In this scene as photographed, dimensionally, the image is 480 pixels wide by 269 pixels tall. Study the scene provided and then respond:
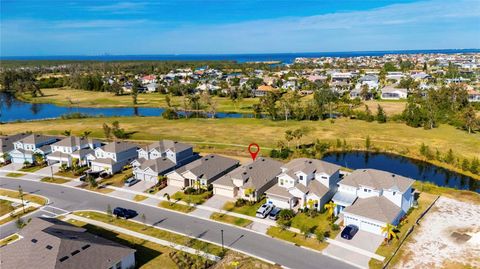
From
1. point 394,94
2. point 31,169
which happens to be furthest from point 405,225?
point 394,94

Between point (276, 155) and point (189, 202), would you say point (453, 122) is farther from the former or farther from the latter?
point (189, 202)

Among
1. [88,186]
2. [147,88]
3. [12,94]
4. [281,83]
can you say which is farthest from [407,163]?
[12,94]

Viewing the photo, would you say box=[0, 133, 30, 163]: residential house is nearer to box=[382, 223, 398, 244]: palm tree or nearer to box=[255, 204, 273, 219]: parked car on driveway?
box=[255, 204, 273, 219]: parked car on driveway

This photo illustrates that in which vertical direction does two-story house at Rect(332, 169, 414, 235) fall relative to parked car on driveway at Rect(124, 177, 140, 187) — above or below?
above

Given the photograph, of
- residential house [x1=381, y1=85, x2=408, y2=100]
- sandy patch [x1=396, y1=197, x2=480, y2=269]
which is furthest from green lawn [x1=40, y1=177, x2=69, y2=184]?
residential house [x1=381, y1=85, x2=408, y2=100]

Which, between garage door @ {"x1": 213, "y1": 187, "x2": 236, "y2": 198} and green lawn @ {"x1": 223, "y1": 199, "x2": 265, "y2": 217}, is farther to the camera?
garage door @ {"x1": 213, "y1": 187, "x2": 236, "y2": 198}

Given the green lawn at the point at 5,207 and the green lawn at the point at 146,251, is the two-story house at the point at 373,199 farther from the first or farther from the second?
the green lawn at the point at 5,207

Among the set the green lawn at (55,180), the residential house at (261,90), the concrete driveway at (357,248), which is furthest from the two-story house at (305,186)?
the residential house at (261,90)
